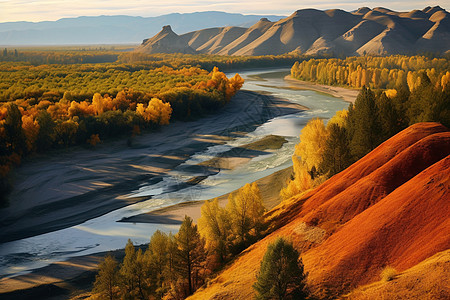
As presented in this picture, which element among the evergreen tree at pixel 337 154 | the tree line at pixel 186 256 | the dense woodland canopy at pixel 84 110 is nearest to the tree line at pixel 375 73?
the dense woodland canopy at pixel 84 110

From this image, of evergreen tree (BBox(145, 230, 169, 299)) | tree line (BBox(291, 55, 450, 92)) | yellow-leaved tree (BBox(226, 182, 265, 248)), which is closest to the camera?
evergreen tree (BBox(145, 230, 169, 299))

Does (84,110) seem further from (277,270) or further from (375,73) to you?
(375,73)

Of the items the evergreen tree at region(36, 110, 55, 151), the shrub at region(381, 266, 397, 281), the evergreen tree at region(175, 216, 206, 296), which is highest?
the evergreen tree at region(36, 110, 55, 151)

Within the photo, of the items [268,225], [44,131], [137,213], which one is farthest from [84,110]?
[268,225]

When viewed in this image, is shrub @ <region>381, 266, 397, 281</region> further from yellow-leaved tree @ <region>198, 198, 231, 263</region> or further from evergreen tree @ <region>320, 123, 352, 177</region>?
evergreen tree @ <region>320, 123, 352, 177</region>

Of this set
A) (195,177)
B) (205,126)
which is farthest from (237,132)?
(195,177)

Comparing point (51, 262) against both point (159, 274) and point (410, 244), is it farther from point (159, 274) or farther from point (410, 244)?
point (410, 244)

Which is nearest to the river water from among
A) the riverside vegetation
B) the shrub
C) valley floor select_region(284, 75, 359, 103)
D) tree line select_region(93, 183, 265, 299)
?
the riverside vegetation
